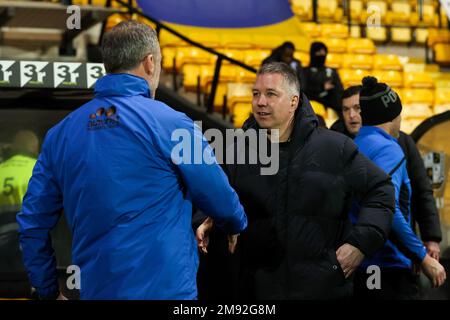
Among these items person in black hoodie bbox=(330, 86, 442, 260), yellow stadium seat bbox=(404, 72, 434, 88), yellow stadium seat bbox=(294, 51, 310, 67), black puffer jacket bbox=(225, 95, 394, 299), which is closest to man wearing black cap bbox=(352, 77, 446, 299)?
person in black hoodie bbox=(330, 86, 442, 260)

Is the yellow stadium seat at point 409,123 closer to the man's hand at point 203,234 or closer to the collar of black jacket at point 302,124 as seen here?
the collar of black jacket at point 302,124

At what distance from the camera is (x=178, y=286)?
322 cm

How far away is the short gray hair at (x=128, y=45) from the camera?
3.32 metres

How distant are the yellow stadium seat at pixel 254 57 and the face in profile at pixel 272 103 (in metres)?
7.76

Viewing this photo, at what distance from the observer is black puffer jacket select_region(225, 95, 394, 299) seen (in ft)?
12.8

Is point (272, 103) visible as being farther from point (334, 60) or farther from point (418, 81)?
point (418, 81)

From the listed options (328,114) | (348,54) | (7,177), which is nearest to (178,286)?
(7,177)

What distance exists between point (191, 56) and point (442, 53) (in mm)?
5600

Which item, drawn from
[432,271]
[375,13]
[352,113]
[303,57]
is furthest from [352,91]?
[375,13]

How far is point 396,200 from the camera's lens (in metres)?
4.52

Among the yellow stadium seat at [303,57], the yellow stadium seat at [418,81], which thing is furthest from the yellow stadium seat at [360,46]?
the yellow stadium seat at [303,57]

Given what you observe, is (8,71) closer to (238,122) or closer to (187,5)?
(238,122)

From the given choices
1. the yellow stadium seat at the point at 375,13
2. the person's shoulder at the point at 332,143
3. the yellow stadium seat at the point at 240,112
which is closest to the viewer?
the person's shoulder at the point at 332,143
